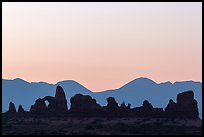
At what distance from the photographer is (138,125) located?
8019cm

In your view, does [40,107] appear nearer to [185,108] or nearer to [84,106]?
[84,106]

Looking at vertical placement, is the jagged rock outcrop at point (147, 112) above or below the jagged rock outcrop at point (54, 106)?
below

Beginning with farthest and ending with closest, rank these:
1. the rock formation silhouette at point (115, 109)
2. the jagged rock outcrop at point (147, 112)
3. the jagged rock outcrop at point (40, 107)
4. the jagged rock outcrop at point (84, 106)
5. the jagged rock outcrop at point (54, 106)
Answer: the jagged rock outcrop at point (40, 107) → the jagged rock outcrop at point (54, 106) → the jagged rock outcrop at point (84, 106) → the jagged rock outcrop at point (147, 112) → the rock formation silhouette at point (115, 109)

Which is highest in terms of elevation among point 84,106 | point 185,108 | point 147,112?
point 84,106

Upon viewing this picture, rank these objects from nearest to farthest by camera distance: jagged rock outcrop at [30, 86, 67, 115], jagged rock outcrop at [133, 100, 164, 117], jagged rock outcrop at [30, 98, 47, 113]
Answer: jagged rock outcrop at [133, 100, 164, 117], jagged rock outcrop at [30, 86, 67, 115], jagged rock outcrop at [30, 98, 47, 113]

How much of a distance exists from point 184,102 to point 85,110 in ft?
64.1

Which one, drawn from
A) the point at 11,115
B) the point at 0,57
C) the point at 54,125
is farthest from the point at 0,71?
the point at 11,115

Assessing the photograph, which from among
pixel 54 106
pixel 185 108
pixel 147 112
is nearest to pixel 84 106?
pixel 54 106

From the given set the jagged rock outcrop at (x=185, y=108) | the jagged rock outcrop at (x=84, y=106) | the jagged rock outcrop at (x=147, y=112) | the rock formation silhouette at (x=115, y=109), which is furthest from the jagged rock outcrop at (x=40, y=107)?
the jagged rock outcrop at (x=185, y=108)

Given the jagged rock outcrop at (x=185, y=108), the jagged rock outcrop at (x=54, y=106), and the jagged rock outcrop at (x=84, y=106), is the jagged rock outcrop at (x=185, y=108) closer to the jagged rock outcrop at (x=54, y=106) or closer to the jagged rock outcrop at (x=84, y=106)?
the jagged rock outcrop at (x=84, y=106)

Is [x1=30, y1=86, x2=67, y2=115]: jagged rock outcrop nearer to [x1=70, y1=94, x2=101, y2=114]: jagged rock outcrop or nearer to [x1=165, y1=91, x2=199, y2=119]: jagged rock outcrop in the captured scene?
[x1=70, y1=94, x2=101, y2=114]: jagged rock outcrop

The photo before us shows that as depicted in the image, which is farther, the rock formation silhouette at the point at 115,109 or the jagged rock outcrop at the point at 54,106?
the jagged rock outcrop at the point at 54,106

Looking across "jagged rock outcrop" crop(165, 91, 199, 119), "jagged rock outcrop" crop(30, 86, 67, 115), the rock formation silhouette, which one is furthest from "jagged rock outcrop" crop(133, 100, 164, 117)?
"jagged rock outcrop" crop(30, 86, 67, 115)

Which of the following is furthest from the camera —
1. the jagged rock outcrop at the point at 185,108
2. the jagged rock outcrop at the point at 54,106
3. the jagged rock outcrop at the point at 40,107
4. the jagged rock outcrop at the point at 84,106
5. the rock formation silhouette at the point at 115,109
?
the jagged rock outcrop at the point at 40,107
